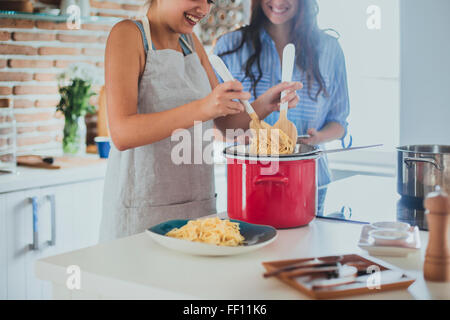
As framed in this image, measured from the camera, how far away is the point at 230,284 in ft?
2.97

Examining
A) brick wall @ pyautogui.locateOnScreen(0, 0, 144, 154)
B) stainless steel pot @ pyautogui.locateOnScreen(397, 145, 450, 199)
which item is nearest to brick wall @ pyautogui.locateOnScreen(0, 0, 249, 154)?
brick wall @ pyautogui.locateOnScreen(0, 0, 144, 154)

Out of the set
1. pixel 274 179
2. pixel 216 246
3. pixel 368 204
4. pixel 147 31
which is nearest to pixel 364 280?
pixel 216 246

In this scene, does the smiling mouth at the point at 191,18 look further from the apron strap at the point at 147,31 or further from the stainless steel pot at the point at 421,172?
the stainless steel pot at the point at 421,172

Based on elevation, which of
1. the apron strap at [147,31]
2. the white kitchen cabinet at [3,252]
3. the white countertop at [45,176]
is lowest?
the white kitchen cabinet at [3,252]

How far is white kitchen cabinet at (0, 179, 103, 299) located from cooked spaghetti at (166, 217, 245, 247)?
1.34 metres

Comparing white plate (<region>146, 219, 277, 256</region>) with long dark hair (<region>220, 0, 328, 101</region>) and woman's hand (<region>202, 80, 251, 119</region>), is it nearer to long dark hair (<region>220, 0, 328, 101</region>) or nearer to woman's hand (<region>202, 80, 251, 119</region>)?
woman's hand (<region>202, 80, 251, 119</region>)

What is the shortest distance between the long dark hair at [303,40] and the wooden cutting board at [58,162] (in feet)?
3.10

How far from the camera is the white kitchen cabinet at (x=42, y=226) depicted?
7.23 feet

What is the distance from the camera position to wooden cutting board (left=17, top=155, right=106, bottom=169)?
8.10 feet

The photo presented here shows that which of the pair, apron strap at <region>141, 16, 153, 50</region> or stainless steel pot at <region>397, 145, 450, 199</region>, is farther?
apron strap at <region>141, 16, 153, 50</region>

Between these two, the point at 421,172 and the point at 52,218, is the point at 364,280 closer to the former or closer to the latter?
the point at 421,172

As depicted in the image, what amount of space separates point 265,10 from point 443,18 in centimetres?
85

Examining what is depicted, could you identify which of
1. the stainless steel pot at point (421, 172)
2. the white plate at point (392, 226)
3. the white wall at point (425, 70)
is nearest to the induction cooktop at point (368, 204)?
the stainless steel pot at point (421, 172)
